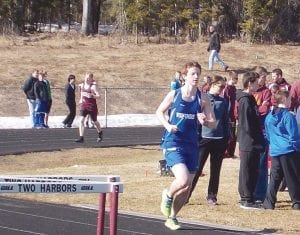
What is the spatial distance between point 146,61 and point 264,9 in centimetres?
974

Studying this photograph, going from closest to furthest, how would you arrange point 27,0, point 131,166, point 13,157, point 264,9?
point 131,166 < point 13,157 < point 264,9 < point 27,0

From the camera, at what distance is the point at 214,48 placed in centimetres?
4019

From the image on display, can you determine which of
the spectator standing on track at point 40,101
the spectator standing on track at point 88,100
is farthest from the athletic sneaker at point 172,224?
the spectator standing on track at point 40,101

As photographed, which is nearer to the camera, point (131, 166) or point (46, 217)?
point (46, 217)

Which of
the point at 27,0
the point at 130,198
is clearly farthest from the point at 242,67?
the point at 130,198

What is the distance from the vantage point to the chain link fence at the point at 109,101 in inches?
1371

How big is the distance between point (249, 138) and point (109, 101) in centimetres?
Result: 2449

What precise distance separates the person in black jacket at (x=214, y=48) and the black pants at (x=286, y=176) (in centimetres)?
2675

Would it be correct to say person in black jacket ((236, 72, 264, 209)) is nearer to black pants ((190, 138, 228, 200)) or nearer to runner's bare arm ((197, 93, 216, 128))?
black pants ((190, 138, 228, 200))

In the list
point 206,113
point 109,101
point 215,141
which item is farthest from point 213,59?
point 206,113

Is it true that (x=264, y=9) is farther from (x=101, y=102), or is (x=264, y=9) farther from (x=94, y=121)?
(x=94, y=121)

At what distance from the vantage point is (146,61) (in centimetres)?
4366

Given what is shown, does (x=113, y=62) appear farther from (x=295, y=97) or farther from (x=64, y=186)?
(x=64, y=186)

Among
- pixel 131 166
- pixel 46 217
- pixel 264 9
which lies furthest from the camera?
pixel 264 9
